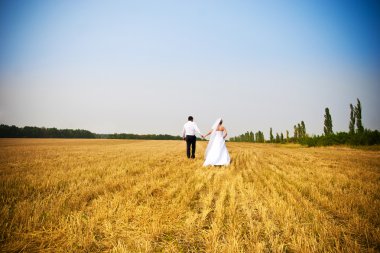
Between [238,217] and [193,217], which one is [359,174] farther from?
[193,217]

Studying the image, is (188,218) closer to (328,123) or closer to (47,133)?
(328,123)

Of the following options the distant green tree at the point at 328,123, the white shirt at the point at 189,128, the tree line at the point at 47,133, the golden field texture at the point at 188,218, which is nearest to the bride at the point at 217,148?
the white shirt at the point at 189,128

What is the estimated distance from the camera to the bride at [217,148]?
31.6 feet

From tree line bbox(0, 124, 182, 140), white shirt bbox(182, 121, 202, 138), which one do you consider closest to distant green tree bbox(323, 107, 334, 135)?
white shirt bbox(182, 121, 202, 138)

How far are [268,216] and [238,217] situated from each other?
0.50m

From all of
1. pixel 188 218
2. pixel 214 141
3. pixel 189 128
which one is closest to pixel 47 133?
pixel 189 128

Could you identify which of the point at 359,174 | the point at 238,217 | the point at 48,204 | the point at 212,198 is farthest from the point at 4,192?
the point at 359,174

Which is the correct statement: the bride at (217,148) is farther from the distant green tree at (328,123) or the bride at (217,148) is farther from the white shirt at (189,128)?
the distant green tree at (328,123)

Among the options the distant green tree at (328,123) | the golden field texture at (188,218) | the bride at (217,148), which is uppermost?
the distant green tree at (328,123)

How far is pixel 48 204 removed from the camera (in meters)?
3.84

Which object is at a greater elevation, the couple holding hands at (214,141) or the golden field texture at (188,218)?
the couple holding hands at (214,141)

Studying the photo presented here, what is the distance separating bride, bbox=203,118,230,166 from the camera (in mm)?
9641

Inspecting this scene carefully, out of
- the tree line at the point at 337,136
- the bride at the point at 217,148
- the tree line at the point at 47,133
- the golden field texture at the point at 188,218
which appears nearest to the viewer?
the golden field texture at the point at 188,218

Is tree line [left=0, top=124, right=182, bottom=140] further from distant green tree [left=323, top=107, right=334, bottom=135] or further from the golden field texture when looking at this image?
the golden field texture
